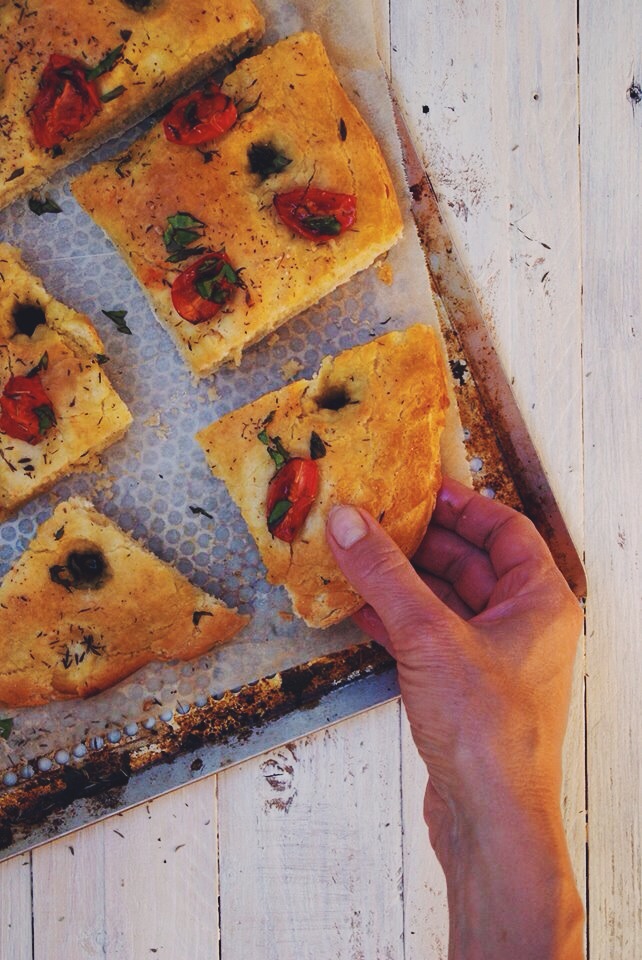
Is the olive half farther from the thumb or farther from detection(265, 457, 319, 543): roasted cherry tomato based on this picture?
the thumb

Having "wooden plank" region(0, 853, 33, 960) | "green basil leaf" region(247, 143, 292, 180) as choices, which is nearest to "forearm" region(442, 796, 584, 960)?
"wooden plank" region(0, 853, 33, 960)

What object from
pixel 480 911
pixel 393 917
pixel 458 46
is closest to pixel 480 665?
pixel 480 911

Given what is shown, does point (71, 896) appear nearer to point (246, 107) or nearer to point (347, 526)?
point (347, 526)

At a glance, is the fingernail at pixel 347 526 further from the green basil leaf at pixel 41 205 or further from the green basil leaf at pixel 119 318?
the green basil leaf at pixel 41 205

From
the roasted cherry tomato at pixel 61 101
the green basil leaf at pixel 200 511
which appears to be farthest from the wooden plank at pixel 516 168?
the green basil leaf at pixel 200 511

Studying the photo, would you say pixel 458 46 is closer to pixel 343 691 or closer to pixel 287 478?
pixel 287 478

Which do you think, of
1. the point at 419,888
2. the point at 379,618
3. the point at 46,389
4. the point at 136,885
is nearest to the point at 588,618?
the point at 379,618
